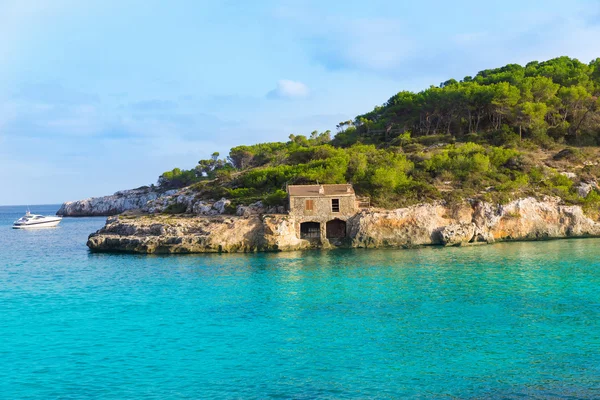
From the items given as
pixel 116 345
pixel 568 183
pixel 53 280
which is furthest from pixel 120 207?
pixel 116 345

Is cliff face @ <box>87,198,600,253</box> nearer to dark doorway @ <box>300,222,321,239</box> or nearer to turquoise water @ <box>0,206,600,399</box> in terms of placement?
dark doorway @ <box>300,222,321,239</box>

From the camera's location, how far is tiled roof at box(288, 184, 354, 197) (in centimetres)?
4059

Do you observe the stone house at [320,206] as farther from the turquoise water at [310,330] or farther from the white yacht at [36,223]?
the white yacht at [36,223]

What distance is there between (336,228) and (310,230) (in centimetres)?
253

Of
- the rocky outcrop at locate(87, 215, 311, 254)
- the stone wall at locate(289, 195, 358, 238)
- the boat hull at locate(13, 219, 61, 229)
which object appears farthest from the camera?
the boat hull at locate(13, 219, 61, 229)

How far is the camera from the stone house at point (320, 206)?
1587 inches

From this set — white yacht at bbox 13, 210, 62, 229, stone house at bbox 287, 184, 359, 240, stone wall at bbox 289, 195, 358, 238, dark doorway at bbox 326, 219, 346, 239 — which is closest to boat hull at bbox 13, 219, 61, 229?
white yacht at bbox 13, 210, 62, 229

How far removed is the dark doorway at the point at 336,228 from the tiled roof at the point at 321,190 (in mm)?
2690

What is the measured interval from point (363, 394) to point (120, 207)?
11140 centimetres

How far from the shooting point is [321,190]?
40.9 meters

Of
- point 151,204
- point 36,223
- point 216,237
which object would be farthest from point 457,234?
point 36,223

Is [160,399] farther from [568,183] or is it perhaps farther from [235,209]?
[568,183]

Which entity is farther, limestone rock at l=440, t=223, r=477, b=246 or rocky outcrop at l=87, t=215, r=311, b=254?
limestone rock at l=440, t=223, r=477, b=246

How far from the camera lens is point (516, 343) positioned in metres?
16.9
